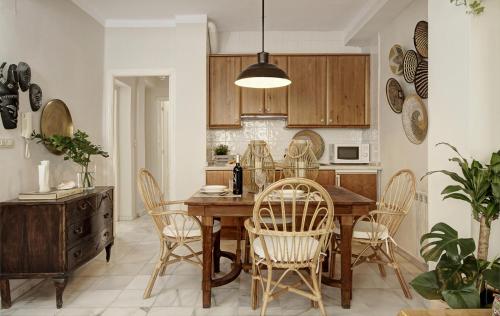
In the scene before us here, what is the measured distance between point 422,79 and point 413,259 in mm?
1810

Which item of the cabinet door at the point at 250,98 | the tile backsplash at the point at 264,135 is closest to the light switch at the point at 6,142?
the tile backsplash at the point at 264,135

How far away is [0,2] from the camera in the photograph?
254cm

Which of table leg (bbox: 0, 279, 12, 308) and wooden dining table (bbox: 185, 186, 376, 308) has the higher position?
wooden dining table (bbox: 185, 186, 376, 308)

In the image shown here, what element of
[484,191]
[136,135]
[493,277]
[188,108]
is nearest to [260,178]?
[484,191]

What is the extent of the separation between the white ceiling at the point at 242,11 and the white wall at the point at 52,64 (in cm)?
32

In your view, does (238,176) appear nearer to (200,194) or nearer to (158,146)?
(200,194)

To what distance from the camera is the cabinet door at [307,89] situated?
454 cm

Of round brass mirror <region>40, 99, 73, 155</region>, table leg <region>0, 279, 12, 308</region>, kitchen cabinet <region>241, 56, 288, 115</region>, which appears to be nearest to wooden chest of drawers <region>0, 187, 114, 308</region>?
table leg <region>0, 279, 12, 308</region>

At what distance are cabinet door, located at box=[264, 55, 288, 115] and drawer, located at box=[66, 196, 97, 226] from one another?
2.50m

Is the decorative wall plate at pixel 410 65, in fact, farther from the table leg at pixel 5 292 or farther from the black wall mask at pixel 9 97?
the table leg at pixel 5 292

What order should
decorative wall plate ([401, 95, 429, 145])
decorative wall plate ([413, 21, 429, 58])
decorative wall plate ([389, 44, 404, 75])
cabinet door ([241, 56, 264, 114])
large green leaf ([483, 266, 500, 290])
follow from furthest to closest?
cabinet door ([241, 56, 264, 114]) → decorative wall plate ([389, 44, 404, 75]) → decorative wall plate ([401, 95, 429, 145]) → decorative wall plate ([413, 21, 429, 58]) → large green leaf ([483, 266, 500, 290])

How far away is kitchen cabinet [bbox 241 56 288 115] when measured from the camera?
4.52 m

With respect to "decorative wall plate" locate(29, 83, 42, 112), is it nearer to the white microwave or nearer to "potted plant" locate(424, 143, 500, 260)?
"potted plant" locate(424, 143, 500, 260)

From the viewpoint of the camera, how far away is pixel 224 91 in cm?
451
